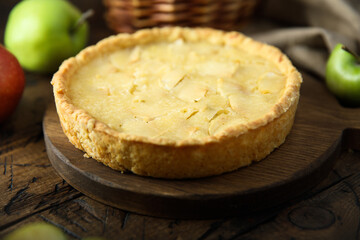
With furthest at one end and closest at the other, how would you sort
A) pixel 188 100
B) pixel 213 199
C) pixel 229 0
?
pixel 229 0 < pixel 188 100 < pixel 213 199

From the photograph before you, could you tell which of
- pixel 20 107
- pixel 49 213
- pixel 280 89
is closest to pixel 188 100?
pixel 280 89

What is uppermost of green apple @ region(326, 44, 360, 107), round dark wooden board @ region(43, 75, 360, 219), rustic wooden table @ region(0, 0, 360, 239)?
green apple @ region(326, 44, 360, 107)

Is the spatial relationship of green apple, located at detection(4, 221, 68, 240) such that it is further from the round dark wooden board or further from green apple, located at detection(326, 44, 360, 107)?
green apple, located at detection(326, 44, 360, 107)

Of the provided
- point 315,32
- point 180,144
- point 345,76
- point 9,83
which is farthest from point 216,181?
point 315,32

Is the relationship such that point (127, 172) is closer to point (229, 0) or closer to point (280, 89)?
point (280, 89)

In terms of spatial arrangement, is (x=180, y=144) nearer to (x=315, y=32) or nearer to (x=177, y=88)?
(x=177, y=88)

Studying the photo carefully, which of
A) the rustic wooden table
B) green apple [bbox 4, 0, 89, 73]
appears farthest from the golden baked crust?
green apple [bbox 4, 0, 89, 73]
